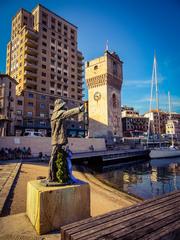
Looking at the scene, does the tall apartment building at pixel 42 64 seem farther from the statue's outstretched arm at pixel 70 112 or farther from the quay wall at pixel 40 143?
the statue's outstretched arm at pixel 70 112

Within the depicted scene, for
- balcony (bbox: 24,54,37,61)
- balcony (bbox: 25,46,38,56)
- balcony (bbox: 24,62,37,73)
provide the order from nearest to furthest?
balcony (bbox: 24,62,37,73)
balcony (bbox: 24,54,37,61)
balcony (bbox: 25,46,38,56)

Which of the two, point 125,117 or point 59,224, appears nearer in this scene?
point 59,224

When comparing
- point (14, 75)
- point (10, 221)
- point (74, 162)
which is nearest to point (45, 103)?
point (14, 75)

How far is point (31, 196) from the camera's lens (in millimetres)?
4918

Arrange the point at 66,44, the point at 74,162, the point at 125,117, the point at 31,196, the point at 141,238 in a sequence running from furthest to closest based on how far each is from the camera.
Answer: the point at 125,117, the point at 66,44, the point at 74,162, the point at 31,196, the point at 141,238

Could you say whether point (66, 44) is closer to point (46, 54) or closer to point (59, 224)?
point (46, 54)

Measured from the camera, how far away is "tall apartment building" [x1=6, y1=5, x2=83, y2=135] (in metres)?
46.8

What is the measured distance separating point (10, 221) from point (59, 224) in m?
1.54

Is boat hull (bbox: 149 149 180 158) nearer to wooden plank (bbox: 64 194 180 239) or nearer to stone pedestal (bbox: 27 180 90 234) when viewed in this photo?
wooden plank (bbox: 64 194 180 239)

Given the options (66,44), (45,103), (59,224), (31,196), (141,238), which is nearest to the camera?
(141,238)

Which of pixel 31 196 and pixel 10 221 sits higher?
pixel 31 196

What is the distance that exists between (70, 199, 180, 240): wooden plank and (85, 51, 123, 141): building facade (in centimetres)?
4716

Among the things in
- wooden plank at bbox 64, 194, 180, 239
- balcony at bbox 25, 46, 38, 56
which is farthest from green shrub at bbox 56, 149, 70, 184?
balcony at bbox 25, 46, 38, 56

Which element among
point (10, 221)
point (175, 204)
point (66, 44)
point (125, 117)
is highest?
point (66, 44)
